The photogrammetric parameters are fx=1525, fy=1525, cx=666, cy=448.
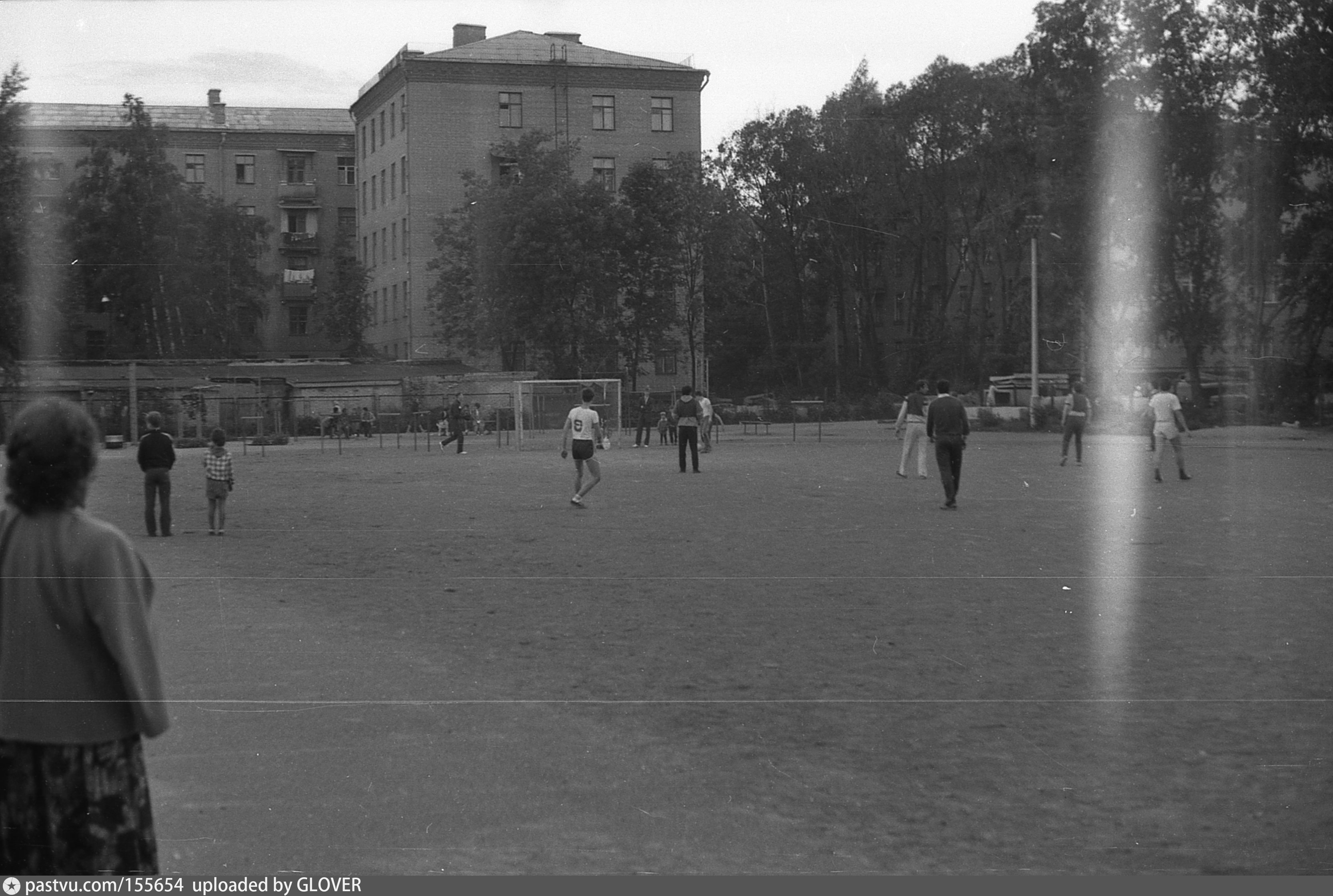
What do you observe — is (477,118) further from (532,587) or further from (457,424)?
(457,424)

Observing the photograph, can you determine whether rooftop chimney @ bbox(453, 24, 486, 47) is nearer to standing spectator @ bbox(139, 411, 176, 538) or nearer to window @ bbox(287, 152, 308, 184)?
window @ bbox(287, 152, 308, 184)

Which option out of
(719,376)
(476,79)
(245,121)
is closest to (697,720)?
(245,121)

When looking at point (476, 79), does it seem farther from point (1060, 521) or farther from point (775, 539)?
point (1060, 521)

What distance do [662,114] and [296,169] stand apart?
3075 mm

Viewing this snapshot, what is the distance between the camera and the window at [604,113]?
1497cm

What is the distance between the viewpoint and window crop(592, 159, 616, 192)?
2236 centimetres

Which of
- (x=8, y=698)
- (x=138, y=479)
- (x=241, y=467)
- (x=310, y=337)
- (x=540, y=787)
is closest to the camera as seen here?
(x=8, y=698)

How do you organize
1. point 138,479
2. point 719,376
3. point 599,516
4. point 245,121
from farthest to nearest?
1. point 719,376
2. point 138,479
3. point 599,516
4. point 245,121

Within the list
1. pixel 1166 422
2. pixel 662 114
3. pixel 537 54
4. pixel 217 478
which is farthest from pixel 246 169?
pixel 1166 422

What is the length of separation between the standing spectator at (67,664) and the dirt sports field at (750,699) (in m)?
1.32

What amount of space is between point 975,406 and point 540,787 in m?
62.7

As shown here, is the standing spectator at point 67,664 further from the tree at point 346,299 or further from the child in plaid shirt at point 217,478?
the child in plaid shirt at point 217,478

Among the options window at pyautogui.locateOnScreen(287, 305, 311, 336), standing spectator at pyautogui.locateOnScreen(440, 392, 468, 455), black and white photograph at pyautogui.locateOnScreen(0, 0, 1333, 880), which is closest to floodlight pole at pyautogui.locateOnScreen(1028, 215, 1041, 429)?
black and white photograph at pyautogui.locateOnScreen(0, 0, 1333, 880)

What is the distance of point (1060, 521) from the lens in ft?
62.4
